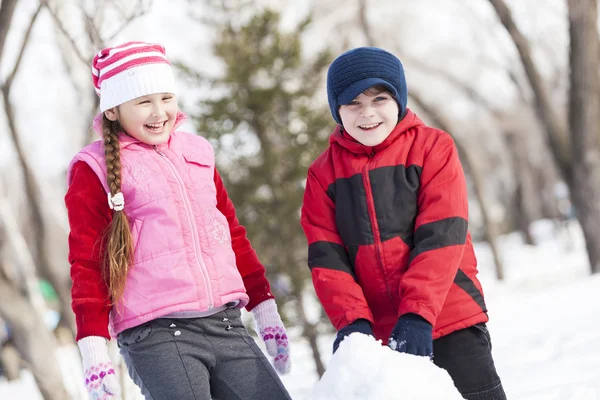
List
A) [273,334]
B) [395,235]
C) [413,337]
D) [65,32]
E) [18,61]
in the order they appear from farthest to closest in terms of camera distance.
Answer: [18,61]
[65,32]
[273,334]
[395,235]
[413,337]

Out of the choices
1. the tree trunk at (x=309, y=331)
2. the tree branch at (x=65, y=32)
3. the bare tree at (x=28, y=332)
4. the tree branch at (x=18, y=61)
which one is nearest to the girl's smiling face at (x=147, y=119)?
the tree branch at (x=65, y=32)

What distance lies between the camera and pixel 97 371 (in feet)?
7.59

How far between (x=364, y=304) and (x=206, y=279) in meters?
0.55

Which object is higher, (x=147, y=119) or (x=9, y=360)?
(x=147, y=119)

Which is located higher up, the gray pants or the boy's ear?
the boy's ear

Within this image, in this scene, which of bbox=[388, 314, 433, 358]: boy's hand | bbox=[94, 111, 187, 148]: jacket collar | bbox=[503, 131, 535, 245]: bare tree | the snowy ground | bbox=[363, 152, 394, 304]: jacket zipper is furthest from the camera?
bbox=[503, 131, 535, 245]: bare tree

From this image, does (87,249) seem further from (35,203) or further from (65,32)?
(35,203)

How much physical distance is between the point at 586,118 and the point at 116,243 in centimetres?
773

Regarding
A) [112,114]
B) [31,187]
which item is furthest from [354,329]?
[31,187]

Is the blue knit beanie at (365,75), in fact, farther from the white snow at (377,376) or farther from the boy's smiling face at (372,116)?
the white snow at (377,376)

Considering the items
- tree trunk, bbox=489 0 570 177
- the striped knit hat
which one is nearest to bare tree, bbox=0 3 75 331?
the striped knit hat

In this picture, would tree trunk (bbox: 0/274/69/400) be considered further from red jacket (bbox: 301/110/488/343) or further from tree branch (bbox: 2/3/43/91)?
red jacket (bbox: 301/110/488/343)

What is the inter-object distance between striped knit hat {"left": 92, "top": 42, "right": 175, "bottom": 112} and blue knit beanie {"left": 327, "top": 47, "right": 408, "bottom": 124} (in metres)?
0.63

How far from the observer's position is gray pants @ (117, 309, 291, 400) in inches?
94.5
